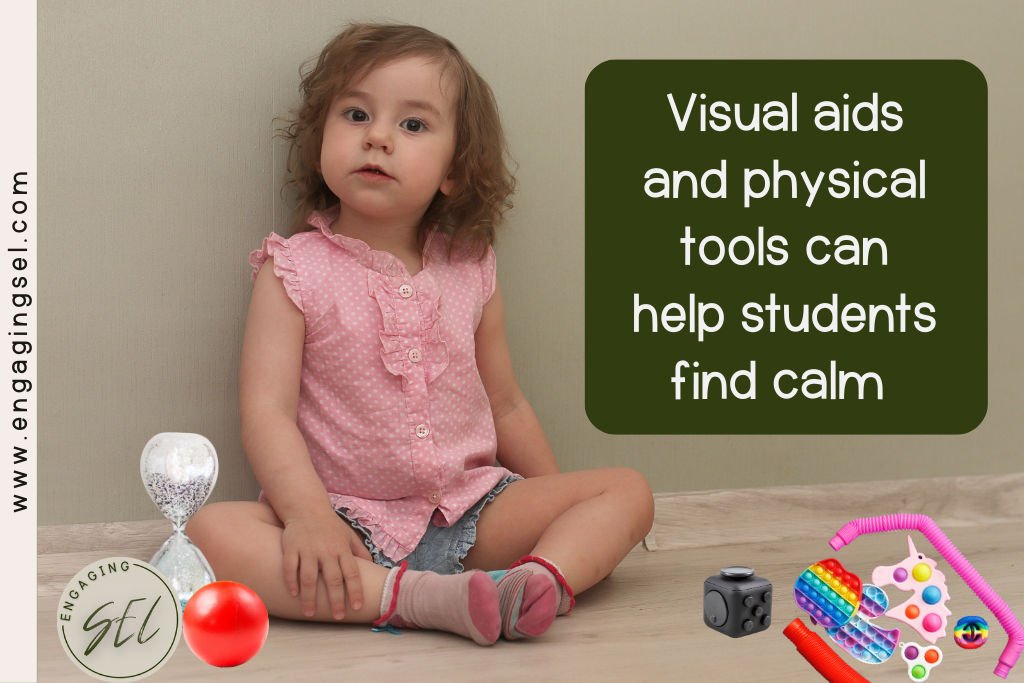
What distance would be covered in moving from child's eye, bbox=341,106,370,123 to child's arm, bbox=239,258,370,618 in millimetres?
182

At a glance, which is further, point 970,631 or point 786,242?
point 786,242

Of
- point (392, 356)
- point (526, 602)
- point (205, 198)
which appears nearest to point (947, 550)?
point (526, 602)

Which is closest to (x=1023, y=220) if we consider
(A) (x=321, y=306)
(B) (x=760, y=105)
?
(B) (x=760, y=105)

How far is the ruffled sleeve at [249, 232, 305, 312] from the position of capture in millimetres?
1005

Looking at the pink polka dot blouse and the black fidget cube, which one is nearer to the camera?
the black fidget cube

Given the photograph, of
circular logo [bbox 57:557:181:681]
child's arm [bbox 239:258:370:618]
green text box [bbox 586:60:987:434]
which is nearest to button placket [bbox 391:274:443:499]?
child's arm [bbox 239:258:370:618]

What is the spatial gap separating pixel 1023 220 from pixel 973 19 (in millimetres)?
306

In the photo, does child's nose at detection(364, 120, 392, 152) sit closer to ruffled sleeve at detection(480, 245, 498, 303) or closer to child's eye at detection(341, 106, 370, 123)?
child's eye at detection(341, 106, 370, 123)

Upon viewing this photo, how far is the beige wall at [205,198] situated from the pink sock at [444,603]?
32 centimetres

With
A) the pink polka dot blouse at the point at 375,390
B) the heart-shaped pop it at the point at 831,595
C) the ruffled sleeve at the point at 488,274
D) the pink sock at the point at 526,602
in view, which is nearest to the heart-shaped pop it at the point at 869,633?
the heart-shaped pop it at the point at 831,595

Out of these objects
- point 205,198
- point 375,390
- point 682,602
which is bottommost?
point 682,602

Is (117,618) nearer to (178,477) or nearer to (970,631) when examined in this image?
(178,477)

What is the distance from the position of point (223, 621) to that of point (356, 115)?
0.60 meters

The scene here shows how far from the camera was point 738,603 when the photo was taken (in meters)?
0.63
